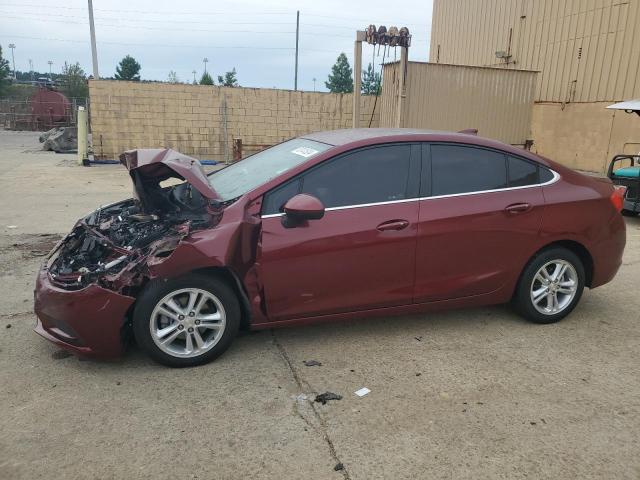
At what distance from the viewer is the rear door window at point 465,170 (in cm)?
399

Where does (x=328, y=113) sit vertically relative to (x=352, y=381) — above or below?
above

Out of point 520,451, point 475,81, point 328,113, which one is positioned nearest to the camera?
point 520,451

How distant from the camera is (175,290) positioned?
3.37 meters

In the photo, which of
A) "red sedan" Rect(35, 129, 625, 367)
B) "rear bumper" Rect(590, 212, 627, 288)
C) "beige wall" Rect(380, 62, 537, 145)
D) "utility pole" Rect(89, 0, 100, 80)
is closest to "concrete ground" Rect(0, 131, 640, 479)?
"red sedan" Rect(35, 129, 625, 367)

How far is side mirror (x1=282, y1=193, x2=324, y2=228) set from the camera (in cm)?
343

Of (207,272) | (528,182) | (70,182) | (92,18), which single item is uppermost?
(92,18)

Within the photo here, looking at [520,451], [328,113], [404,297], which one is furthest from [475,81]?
[520,451]

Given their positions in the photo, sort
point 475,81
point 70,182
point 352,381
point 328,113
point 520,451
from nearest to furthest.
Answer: point 520,451, point 352,381, point 70,182, point 475,81, point 328,113

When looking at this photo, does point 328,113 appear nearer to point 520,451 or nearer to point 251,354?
point 251,354

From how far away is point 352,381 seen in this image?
3.40 meters

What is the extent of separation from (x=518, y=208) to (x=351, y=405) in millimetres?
2073

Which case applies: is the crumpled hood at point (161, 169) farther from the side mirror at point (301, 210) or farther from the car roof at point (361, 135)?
the car roof at point (361, 135)

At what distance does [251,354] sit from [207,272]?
691 millimetres

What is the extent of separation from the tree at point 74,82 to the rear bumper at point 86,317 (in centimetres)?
4323
